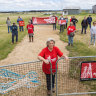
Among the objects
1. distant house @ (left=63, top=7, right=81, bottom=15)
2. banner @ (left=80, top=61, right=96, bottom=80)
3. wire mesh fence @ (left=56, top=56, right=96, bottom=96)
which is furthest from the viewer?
distant house @ (left=63, top=7, right=81, bottom=15)

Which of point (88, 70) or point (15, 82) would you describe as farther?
point (15, 82)

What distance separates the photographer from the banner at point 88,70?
3.88 m

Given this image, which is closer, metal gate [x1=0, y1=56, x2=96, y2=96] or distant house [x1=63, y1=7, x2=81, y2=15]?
metal gate [x1=0, y1=56, x2=96, y2=96]

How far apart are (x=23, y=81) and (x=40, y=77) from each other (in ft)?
2.95

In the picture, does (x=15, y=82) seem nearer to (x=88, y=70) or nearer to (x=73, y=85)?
(x=73, y=85)

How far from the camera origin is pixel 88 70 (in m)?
3.96

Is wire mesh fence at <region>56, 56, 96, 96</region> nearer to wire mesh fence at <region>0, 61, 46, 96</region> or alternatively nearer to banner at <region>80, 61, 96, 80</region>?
banner at <region>80, 61, 96, 80</region>

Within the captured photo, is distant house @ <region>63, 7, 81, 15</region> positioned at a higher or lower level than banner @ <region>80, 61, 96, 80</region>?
higher

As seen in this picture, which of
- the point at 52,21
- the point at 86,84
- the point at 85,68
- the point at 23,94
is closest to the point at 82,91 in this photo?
the point at 86,84

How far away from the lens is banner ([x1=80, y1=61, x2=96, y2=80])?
3.88 m

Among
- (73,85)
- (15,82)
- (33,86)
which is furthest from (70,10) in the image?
(15,82)

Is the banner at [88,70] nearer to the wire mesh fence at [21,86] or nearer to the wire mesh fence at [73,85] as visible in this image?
the wire mesh fence at [73,85]

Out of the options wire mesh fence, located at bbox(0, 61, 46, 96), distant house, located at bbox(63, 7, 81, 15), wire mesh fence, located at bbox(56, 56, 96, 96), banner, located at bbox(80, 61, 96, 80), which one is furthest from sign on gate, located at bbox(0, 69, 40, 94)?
distant house, located at bbox(63, 7, 81, 15)

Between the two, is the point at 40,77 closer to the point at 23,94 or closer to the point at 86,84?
the point at 23,94
